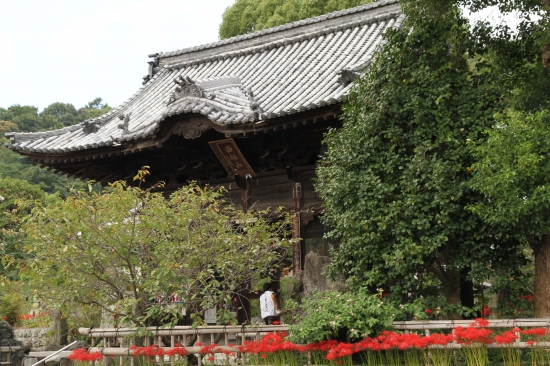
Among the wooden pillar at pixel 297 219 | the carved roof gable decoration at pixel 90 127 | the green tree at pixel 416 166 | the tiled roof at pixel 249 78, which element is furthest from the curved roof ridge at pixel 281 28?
the green tree at pixel 416 166

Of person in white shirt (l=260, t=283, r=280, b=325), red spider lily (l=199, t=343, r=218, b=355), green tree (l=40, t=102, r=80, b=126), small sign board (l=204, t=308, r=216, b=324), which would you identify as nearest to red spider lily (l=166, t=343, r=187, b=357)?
red spider lily (l=199, t=343, r=218, b=355)

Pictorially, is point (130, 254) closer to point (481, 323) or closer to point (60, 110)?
point (481, 323)

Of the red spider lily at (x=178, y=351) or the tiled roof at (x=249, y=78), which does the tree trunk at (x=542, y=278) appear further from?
the red spider lily at (x=178, y=351)

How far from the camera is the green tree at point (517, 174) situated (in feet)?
20.7

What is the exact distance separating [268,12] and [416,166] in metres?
18.6

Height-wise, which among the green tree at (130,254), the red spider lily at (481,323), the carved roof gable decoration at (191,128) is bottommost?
the red spider lily at (481,323)

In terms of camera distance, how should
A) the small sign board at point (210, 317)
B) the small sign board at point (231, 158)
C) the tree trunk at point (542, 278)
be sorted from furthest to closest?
the small sign board at point (210, 317), the small sign board at point (231, 158), the tree trunk at point (542, 278)

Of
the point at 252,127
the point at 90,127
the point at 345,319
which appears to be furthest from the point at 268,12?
A: the point at 345,319

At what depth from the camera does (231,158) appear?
11500mm

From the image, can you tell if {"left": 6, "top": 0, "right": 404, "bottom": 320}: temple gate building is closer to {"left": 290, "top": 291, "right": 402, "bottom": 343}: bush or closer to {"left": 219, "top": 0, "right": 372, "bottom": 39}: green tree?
{"left": 290, "top": 291, "right": 402, "bottom": 343}: bush

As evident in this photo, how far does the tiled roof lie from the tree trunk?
378cm

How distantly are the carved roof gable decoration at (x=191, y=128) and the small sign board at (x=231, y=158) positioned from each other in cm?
46

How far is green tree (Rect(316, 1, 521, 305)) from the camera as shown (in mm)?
7195

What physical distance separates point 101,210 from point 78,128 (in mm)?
7401
